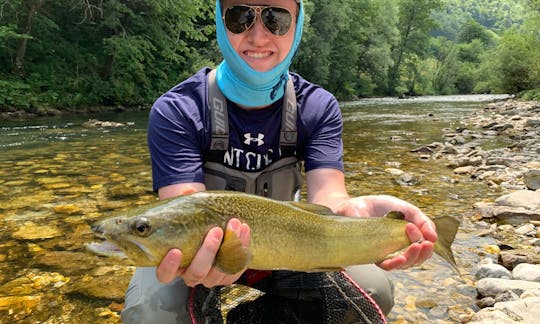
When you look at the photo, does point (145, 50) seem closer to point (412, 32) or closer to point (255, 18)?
point (255, 18)

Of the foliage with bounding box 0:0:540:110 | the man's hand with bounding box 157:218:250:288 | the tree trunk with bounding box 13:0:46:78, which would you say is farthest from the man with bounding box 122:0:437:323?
the tree trunk with bounding box 13:0:46:78

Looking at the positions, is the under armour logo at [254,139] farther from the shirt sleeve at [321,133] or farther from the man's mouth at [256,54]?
the man's mouth at [256,54]

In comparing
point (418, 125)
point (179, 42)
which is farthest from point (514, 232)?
point (179, 42)

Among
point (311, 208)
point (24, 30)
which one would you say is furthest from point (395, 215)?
point (24, 30)

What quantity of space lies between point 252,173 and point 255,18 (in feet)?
3.30

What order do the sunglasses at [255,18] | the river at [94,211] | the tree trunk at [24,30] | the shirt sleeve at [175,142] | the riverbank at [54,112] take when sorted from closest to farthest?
the shirt sleeve at [175,142] → the sunglasses at [255,18] → the river at [94,211] → the riverbank at [54,112] → the tree trunk at [24,30]

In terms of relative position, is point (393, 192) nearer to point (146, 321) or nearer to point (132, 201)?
point (132, 201)

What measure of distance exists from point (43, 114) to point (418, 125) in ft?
54.2

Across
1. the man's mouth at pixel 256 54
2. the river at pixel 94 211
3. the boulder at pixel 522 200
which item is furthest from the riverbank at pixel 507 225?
the man's mouth at pixel 256 54

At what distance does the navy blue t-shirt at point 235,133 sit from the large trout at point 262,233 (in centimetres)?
A: 66

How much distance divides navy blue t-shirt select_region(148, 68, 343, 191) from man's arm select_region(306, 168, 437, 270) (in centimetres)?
10

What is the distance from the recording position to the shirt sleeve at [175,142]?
2582 mm

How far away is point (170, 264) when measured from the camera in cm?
184

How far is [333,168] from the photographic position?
112 inches
